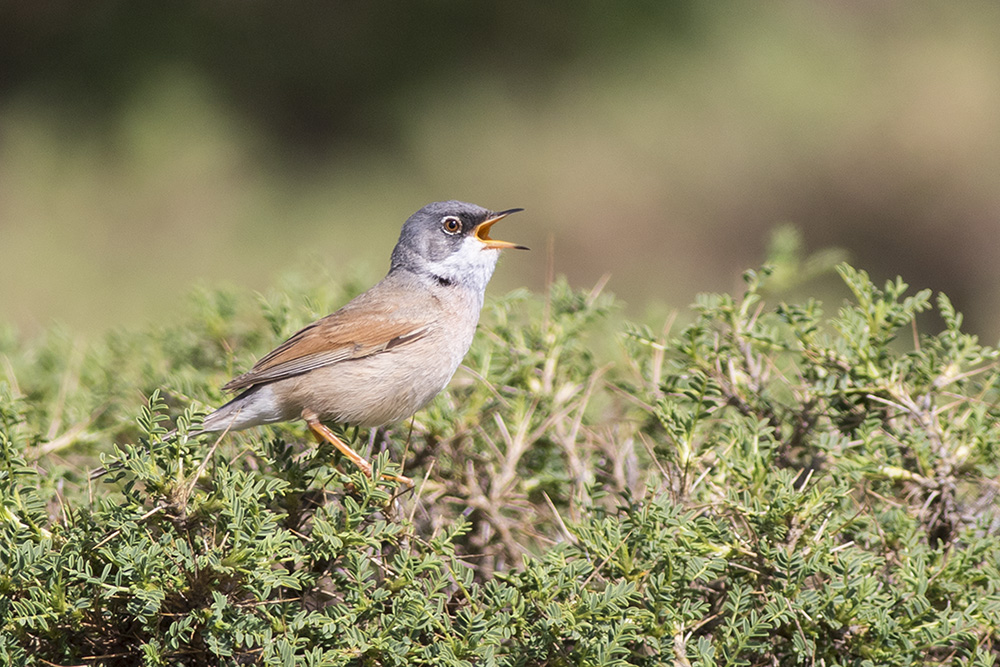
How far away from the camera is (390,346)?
392cm

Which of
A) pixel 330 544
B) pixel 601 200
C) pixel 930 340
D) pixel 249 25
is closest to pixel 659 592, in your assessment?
pixel 330 544

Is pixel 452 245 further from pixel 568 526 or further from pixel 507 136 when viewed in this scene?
pixel 507 136

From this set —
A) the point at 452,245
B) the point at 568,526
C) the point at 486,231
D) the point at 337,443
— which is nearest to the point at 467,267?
the point at 452,245

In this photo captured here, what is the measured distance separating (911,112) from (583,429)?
10429 millimetres

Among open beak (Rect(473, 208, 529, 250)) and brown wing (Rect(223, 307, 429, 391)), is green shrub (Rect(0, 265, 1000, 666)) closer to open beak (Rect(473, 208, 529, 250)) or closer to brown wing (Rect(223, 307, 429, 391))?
brown wing (Rect(223, 307, 429, 391))

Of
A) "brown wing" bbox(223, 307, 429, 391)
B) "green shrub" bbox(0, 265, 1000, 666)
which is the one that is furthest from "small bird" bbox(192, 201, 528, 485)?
"green shrub" bbox(0, 265, 1000, 666)

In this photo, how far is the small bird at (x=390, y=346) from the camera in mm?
3652

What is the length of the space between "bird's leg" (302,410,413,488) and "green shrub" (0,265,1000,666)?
7 cm

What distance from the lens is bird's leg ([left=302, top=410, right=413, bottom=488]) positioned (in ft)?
10.1

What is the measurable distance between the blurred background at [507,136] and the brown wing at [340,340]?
6.68 m

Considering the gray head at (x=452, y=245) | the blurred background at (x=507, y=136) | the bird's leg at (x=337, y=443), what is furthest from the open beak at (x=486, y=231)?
the blurred background at (x=507, y=136)

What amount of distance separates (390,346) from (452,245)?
0.62m

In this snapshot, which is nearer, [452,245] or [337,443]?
[337,443]

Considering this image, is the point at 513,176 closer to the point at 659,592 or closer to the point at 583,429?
the point at 583,429
